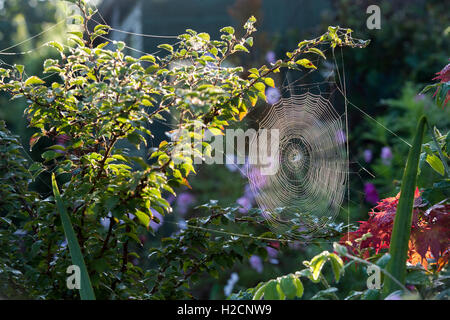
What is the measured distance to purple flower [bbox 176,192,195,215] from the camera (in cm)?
380

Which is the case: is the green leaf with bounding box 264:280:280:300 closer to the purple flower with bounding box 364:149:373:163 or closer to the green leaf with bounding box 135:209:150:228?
the green leaf with bounding box 135:209:150:228

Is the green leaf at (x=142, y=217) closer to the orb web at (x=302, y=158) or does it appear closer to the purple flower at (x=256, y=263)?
the orb web at (x=302, y=158)

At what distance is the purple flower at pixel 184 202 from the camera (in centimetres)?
380

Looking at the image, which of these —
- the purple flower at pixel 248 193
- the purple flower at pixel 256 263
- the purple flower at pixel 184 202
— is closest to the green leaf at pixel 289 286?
the purple flower at pixel 256 263

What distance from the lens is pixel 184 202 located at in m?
3.79

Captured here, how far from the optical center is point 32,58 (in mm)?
4879

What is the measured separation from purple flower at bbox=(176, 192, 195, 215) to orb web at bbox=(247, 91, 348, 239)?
104 cm

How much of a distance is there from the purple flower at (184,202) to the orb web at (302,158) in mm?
1043

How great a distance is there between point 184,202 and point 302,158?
136 cm

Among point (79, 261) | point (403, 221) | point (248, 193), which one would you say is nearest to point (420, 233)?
point (403, 221)

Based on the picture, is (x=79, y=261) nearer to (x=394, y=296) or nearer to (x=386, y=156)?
(x=394, y=296)

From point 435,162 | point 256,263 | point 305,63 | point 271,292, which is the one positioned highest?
point 305,63
